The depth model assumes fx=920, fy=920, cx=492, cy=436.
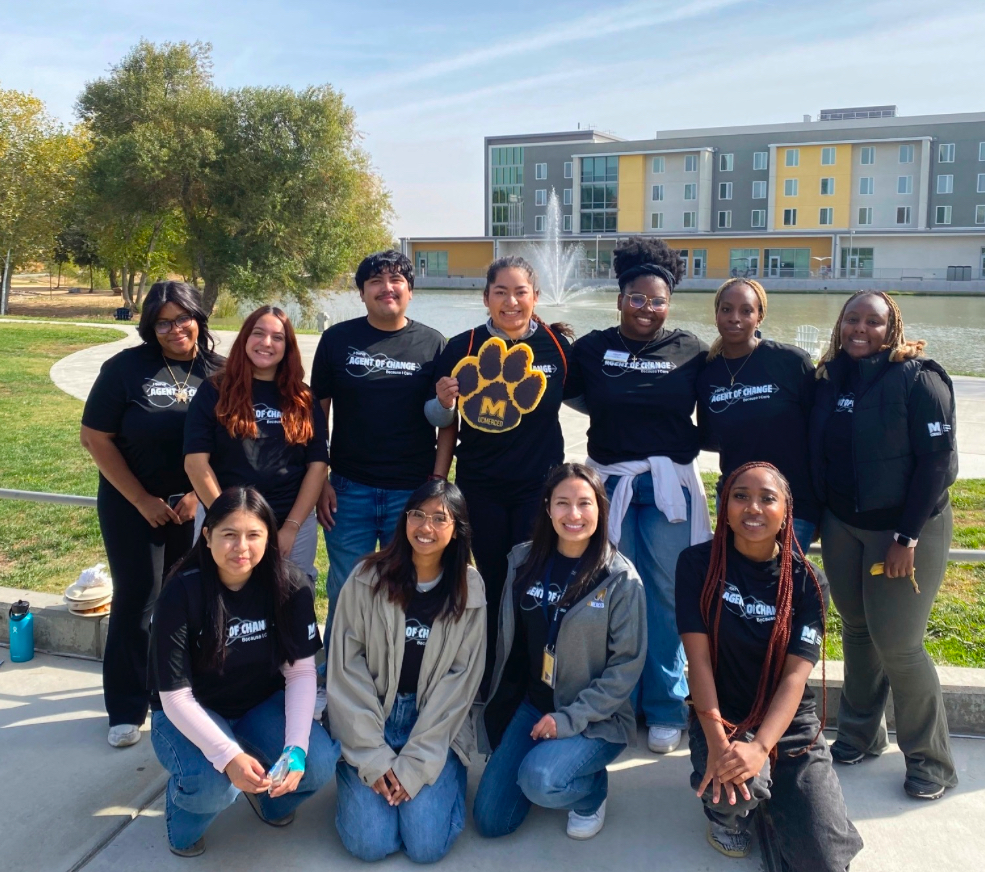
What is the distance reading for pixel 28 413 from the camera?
12086mm

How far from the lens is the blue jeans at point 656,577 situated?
13.2 feet

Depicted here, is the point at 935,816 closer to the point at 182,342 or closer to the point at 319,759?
the point at 319,759

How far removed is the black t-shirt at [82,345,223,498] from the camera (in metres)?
3.95

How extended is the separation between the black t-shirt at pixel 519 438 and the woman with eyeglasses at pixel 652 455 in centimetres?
17

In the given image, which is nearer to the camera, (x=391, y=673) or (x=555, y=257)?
(x=391, y=673)

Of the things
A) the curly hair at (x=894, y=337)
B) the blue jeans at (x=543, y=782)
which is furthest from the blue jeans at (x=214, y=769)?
the curly hair at (x=894, y=337)

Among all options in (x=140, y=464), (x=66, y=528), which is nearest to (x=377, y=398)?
(x=140, y=464)

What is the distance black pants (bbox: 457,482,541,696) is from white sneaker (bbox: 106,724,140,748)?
150 cm

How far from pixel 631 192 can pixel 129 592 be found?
7047 cm

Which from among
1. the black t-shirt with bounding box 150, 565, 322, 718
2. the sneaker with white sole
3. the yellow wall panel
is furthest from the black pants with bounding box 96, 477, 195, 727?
the yellow wall panel

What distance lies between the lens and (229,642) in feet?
11.0

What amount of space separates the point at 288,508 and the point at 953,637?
338 cm

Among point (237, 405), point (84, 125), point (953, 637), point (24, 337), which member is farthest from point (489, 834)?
point (84, 125)

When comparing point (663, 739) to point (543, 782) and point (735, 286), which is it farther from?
point (735, 286)
